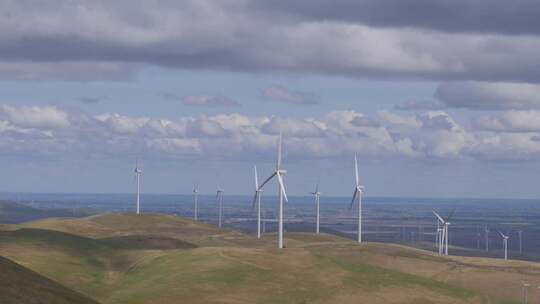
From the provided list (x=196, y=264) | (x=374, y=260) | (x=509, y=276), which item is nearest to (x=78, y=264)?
(x=196, y=264)

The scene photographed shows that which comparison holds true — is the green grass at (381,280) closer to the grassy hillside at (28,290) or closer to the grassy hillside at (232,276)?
the grassy hillside at (232,276)

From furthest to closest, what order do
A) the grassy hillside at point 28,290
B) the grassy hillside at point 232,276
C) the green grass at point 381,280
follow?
the green grass at point 381,280
the grassy hillside at point 232,276
the grassy hillside at point 28,290

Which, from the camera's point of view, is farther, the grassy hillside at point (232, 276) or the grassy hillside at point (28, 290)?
the grassy hillside at point (232, 276)

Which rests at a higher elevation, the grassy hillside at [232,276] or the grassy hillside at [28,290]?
the grassy hillside at [28,290]

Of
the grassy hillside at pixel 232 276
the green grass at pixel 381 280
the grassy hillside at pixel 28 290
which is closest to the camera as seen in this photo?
A: the grassy hillside at pixel 28 290

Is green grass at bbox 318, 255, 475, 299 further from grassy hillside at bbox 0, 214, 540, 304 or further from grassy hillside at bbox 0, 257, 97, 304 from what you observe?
grassy hillside at bbox 0, 257, 97, 304

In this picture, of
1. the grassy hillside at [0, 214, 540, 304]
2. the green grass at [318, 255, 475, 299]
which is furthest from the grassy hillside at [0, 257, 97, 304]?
the green grass at [318, 255, 475, 299]

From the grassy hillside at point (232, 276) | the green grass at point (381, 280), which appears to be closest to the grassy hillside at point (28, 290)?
the grassy hillside at point (232, 276)

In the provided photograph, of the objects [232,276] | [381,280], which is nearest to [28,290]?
[232,276]

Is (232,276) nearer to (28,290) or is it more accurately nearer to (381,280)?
(381,280)
